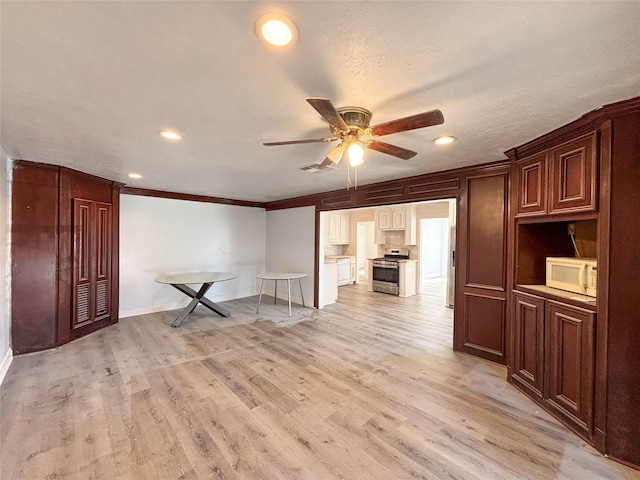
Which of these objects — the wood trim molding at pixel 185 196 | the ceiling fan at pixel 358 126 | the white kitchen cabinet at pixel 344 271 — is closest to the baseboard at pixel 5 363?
the wood trim molding at pixel 185 196

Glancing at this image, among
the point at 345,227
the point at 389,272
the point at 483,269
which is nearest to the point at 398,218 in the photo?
the point at 389,272

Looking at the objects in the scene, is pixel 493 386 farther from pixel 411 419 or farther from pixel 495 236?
pixel 495 236

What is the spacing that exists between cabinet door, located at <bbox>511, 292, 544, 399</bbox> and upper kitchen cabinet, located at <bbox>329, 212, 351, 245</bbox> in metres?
5.52

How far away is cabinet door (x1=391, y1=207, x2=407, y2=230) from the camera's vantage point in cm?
678

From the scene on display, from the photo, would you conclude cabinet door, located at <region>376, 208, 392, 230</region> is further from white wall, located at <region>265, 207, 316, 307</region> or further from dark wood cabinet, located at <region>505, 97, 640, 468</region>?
dark wood cabinet, located at <region>505, 97, 640, 468</region>

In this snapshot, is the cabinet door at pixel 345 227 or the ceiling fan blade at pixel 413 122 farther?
the cabinet door at pixel 345 227

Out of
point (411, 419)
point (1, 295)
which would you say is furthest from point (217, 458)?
point (1, 295)

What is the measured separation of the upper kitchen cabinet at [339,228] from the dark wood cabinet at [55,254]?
522cm

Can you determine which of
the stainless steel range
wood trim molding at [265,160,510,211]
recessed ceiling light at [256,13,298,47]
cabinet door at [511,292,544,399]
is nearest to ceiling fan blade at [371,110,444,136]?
recessed ceiling light at [256,13,298,47]

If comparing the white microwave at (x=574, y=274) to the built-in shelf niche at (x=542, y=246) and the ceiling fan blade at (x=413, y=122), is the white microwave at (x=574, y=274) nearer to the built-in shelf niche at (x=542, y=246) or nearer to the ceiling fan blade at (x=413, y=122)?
the built-in shelf niche at (x=542, y=246)

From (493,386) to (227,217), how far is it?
5.34 metres

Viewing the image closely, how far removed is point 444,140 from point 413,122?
3.25 feet

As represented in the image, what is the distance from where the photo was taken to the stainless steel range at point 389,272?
21.5 ft

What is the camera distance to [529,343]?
2391 mm
